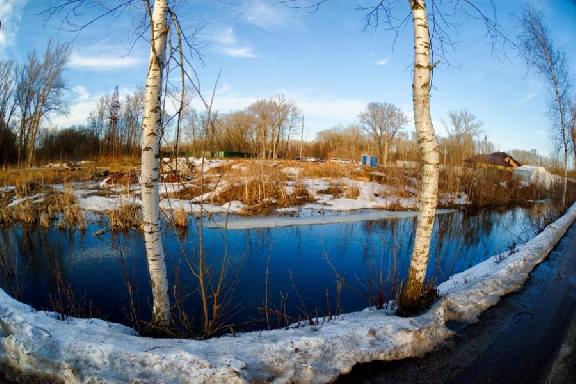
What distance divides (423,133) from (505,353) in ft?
7.47

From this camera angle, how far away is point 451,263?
727cm

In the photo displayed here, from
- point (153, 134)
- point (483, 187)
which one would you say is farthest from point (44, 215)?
point (483, 187)

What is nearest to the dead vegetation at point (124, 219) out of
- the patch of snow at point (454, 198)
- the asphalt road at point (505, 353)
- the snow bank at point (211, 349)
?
the snow bank at point (211, 349)

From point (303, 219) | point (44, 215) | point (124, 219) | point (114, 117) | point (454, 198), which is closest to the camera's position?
point (124, 219)

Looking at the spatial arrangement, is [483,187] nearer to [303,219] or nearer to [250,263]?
[303,219]

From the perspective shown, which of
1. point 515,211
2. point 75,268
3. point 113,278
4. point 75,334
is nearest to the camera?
point 75,334

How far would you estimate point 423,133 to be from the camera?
3.46 meters

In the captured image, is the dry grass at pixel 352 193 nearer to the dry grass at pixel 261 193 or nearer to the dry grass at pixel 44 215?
the dry grass at pixel 261 193

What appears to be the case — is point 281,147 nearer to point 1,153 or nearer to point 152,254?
point 1,153

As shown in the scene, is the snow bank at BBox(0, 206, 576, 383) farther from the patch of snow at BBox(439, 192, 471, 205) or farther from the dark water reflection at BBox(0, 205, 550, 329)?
the patch of snow at BBox(439, 192, 471, 205)

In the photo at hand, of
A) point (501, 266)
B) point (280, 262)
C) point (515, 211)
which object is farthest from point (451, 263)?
point (515, 211)

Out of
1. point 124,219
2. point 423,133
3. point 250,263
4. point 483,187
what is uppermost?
point 423,133

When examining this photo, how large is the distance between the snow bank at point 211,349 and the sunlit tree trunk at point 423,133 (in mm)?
753

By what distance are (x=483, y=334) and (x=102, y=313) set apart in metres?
4.90
